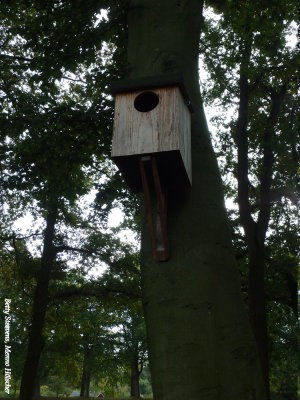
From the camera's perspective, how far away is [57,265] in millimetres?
13984

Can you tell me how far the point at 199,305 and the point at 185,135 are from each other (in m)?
1.35

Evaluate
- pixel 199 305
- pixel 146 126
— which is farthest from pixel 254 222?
pixel 199 305

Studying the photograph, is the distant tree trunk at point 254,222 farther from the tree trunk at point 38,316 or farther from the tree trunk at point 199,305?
the tree trunk at point 199,305

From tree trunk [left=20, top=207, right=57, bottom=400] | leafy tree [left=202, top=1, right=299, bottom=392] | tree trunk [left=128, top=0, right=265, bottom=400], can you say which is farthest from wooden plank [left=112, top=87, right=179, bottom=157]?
tree trunk [left=20, top=207, right=57, bottom=400]

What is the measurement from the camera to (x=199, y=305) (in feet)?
9.52

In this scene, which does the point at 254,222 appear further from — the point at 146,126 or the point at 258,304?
the point at 146,126

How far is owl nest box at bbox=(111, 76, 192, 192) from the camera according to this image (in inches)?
125

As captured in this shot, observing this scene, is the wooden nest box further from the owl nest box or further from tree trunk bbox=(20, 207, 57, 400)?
tree trunk bbox=(20, 207, 57, 400)

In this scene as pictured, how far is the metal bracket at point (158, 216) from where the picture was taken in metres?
3.07

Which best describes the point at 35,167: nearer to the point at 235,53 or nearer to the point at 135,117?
the point at 135,117

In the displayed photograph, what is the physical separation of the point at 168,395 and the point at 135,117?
6.75 feet

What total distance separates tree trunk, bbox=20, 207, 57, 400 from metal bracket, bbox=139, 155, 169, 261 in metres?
8.17

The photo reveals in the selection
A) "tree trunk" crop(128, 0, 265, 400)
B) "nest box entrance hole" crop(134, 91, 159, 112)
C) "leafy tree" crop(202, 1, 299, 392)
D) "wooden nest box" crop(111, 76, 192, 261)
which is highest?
"leafy tree" crop(202, 1, 299, 392)

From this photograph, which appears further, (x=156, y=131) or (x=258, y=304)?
(x=258, y=304)
